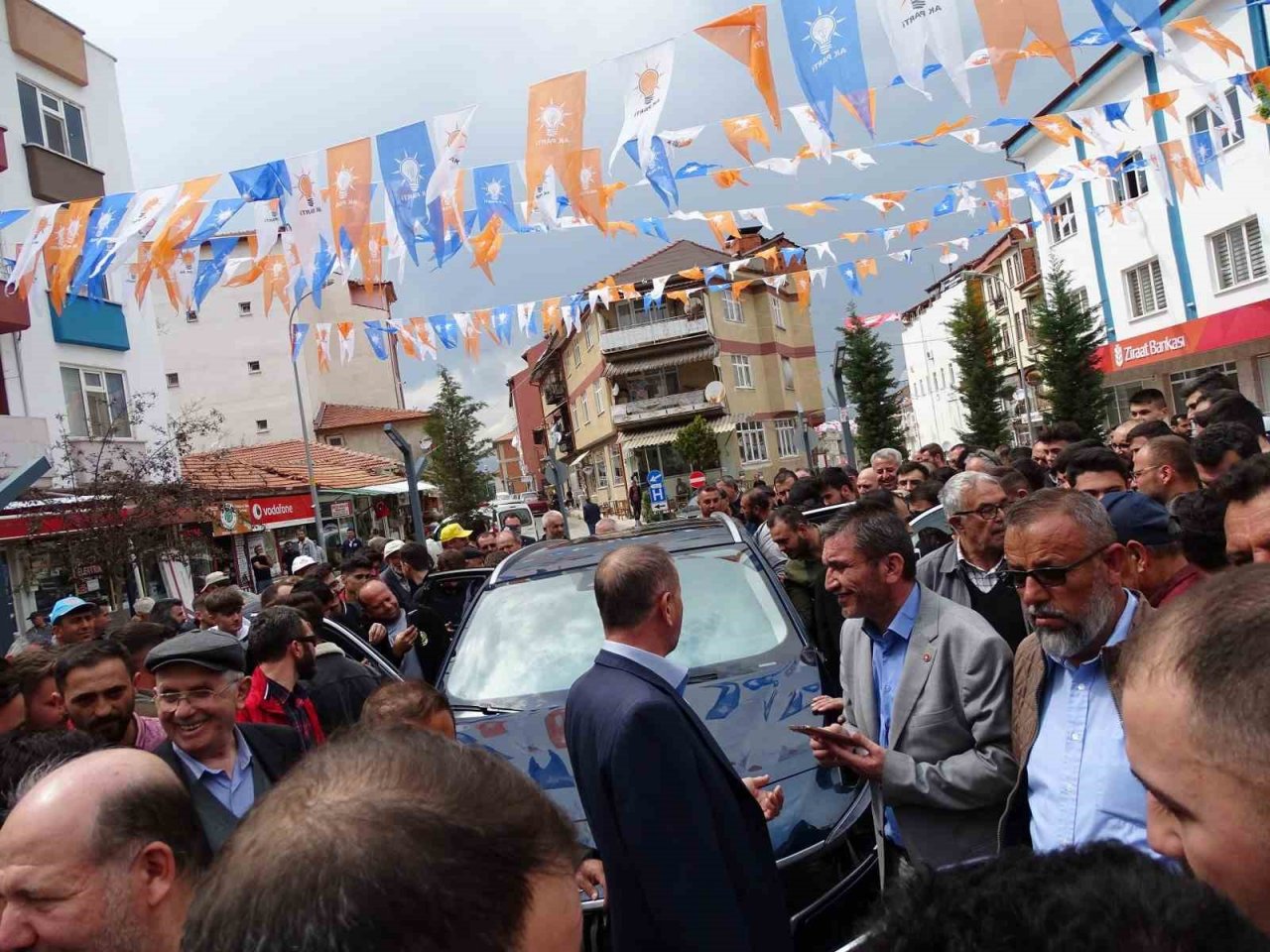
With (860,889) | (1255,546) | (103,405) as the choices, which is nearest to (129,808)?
(860,889)

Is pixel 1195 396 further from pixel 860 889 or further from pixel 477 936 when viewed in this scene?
pixel 477 936

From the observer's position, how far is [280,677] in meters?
4.68

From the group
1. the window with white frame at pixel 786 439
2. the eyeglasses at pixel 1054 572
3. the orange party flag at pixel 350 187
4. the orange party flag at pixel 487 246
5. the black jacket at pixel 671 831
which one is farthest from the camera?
the window with white frame at pixel 786 439

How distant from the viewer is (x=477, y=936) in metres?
0.93

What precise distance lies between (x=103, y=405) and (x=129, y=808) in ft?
78.1

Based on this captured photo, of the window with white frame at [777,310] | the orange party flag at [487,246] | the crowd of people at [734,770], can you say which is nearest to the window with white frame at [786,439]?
the window with white frame at [777,310]

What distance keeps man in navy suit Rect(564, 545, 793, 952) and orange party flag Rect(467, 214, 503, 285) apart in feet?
30.9

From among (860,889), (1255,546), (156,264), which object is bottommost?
(860,889)

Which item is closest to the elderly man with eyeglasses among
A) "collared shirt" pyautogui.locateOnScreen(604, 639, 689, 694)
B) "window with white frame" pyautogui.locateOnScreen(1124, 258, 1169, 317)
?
"collared shirt" pyautogui.locateOnScreen(604, 639, 689, 694)

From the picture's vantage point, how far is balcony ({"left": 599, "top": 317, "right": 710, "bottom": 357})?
2087 inches

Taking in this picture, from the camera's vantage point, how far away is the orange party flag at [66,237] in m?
9.84

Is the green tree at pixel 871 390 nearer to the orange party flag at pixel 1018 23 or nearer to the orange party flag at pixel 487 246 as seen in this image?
the orange party flag at pixel 487 246

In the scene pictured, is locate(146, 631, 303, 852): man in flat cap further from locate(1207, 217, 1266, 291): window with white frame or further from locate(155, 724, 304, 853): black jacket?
locate(1207, 217, 1266, 291): window with white frame

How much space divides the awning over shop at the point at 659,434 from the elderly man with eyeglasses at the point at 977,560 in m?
46.8
